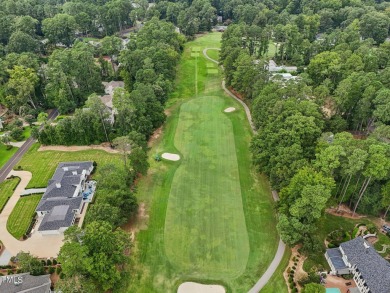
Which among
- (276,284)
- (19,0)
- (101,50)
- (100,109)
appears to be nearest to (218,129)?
(100,109)

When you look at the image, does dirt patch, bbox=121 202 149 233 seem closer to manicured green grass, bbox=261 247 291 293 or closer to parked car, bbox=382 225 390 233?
manicured green grass, bbox=261 247 291 293

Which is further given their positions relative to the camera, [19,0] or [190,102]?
[19,0]

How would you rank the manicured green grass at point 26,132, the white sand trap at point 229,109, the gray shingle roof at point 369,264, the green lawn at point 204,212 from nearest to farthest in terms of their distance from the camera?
the gray shingle roof at point 369,264 → the green lawn at point 204,212 → the manicured green grass at point 26,132 → the white sand trap at point 229,109

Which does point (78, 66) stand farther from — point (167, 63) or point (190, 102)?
point (190, 102)

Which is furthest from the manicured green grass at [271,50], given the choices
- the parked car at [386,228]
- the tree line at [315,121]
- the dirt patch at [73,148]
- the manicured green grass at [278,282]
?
the manicured green grass at [278,282]

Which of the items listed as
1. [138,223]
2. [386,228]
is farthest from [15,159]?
[386,228]

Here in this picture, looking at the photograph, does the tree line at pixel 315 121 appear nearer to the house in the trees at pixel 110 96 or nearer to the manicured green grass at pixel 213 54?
the manicured green grass at pixel 213 54
